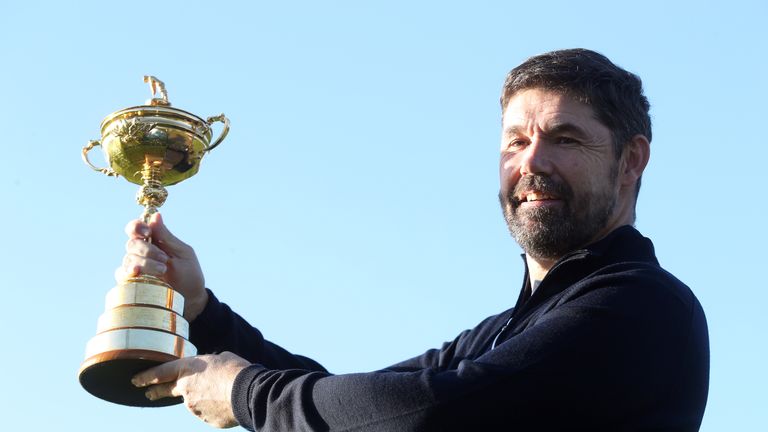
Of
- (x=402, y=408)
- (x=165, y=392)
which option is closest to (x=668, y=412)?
(x=402, y=408)

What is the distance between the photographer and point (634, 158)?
677 centimetres

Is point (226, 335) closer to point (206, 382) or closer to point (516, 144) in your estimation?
point (206, 382)

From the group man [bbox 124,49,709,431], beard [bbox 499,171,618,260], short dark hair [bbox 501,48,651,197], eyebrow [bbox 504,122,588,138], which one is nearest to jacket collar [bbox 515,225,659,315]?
man [bbox 124,49,709,431]

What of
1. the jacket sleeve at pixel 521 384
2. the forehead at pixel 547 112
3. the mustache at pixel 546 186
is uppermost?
the forehead at pixel 547 112

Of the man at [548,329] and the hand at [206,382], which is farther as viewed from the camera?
the hand at [206,382]

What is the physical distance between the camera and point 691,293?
553 centimetres

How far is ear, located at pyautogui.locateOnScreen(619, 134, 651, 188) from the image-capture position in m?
6.66

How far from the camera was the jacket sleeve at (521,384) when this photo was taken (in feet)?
15.9

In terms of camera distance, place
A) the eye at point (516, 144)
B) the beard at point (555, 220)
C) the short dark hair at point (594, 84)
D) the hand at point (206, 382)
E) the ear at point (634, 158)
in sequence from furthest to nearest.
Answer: the ear at point (634, 158)
the short dark hair at point (594, 84)
the eye at point (516, 144)
the beard at point (555, 220)
the hand at point (206, 382)

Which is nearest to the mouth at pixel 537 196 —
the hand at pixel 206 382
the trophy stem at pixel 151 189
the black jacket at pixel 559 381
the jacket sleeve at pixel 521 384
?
the black jacket at pixel 559 381

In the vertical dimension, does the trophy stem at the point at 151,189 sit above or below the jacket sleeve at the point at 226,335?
above

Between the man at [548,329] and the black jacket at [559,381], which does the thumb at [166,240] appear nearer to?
the man at [548,329]

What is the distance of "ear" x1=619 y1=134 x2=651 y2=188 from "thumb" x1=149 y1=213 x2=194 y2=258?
233cm

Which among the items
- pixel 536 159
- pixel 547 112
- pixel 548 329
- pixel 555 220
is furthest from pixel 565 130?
pixel 548 329
